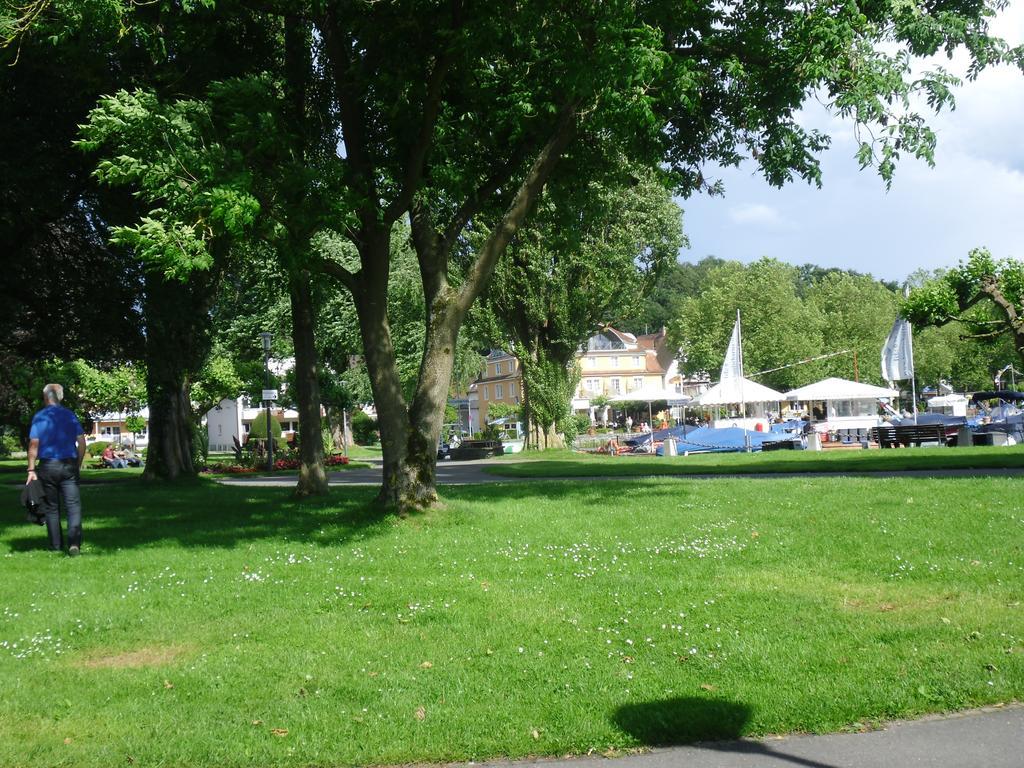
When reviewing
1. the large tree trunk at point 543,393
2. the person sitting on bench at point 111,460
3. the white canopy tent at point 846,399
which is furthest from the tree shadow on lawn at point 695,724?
the person sitting on bench at point 111,460

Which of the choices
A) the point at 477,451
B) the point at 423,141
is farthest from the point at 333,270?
the point at 477,451

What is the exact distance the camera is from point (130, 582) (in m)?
8.20

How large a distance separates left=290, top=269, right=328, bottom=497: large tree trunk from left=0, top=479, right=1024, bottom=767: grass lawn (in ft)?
15.5

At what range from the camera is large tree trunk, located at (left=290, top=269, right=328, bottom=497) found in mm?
15945

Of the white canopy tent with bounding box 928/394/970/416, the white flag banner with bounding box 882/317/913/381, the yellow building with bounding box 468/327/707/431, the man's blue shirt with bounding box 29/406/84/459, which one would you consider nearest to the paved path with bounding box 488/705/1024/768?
the man's blue shirt with bounding box 29/406/84/459

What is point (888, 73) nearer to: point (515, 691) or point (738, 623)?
point (738, 623)

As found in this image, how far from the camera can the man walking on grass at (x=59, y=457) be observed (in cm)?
973

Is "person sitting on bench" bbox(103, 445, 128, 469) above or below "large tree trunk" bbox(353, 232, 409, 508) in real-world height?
below

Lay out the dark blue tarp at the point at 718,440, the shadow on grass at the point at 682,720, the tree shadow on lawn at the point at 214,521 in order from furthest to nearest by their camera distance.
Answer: the dark blue tarp at the point at 718,440 → the tree shadow on lawn at the point at 214,521 → the shadow on grass at the point at 682,720

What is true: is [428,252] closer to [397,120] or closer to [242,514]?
[397,120]

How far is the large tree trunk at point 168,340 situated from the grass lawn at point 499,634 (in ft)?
17.1

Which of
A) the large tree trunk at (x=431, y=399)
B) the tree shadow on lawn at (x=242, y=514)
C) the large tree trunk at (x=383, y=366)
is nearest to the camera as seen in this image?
the tree shadow on lawn at (x=242, y=514)

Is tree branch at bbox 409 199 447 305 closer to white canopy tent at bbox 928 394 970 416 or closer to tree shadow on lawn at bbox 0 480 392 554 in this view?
tree shadow on lawn at bbox 0 480 392 554

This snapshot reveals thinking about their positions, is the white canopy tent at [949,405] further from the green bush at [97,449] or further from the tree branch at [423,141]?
Answer: the tree branch at [423,141]
